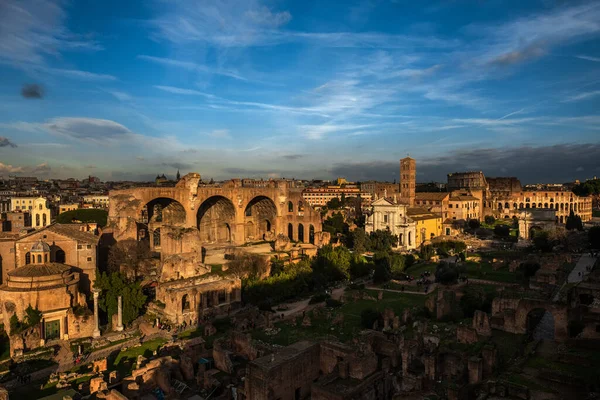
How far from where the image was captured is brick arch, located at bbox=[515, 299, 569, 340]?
1600 centimetres

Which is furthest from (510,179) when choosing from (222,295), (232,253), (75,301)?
(75,301)

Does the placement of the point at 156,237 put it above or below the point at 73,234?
below

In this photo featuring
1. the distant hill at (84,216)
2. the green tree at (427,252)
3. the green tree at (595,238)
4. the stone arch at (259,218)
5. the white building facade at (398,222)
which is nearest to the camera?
the green tree at (595,238)

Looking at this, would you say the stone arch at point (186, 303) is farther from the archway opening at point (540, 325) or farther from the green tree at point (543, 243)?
the green tree at point (543, 243)

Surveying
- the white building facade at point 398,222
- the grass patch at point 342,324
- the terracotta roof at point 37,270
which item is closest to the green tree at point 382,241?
the white building facade at point 398,222

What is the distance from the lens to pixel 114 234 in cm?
3303

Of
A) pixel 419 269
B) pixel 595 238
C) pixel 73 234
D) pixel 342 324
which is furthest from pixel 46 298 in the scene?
pixel 595 238

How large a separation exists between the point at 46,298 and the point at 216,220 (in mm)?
24988

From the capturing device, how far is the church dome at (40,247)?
22.7 m

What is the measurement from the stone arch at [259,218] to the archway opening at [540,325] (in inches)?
1188

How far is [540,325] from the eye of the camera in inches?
721

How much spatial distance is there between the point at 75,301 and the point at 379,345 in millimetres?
16072

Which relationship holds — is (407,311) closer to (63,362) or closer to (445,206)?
(63,362)

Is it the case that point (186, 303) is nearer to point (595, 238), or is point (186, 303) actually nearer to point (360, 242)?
point (360, 242)
